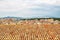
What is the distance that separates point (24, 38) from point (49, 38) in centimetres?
143

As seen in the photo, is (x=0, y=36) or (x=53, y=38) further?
(x=0, y=36)

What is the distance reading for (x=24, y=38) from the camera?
1199 cm

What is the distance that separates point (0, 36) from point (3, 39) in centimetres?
91

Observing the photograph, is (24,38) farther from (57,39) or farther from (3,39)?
(57,39)

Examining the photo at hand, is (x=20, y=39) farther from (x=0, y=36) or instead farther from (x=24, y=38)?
(x=0, y=36)

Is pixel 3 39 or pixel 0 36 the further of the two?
pixel 0 36

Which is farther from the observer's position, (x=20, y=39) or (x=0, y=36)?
(x=0, y=36)

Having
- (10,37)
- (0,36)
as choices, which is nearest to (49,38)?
(10,37)

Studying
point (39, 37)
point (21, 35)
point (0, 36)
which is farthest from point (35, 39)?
point (0, 36)

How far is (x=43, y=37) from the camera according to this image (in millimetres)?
11992

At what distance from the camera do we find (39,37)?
39.5ft

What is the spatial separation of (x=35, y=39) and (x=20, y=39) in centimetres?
83

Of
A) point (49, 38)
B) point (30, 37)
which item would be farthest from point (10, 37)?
point (49, 38)

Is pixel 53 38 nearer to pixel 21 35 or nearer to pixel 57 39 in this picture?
pixel 57 39
